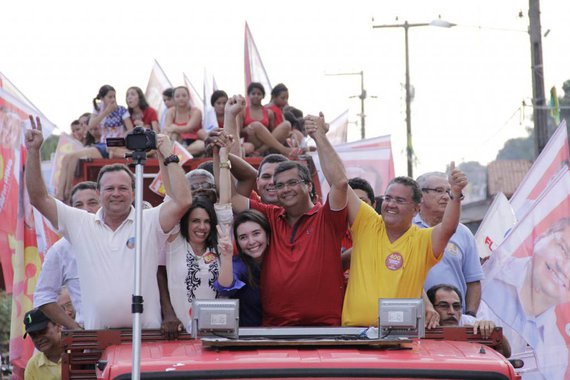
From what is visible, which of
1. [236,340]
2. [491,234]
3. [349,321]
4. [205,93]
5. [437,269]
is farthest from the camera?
[205,93]

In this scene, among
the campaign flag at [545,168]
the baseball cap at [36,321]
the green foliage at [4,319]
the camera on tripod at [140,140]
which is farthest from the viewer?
the green foliage at [4,319]

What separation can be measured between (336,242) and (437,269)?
152 centimetres

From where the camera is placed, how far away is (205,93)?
1962 cm

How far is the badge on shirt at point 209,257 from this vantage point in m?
7.11

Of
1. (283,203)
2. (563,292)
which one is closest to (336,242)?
(283,203)

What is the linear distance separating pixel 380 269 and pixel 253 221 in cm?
76

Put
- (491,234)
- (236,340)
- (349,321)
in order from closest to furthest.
A: (236,340), (349,321), (491,234)

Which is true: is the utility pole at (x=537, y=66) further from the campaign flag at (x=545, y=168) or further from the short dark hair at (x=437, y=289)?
the short dark hair at (x=437, y=289)

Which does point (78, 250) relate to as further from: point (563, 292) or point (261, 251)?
point (563, 292)

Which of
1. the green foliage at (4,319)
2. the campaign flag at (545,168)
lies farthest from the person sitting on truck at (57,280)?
the green foliage at (4,319)

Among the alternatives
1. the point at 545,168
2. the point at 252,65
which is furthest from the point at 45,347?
the point at 252,65

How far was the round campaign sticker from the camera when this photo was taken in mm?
6773

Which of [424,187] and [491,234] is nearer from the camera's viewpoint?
[424,187]

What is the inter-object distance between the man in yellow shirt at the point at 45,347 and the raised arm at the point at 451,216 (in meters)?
2.73
